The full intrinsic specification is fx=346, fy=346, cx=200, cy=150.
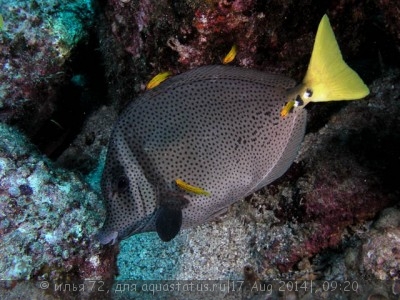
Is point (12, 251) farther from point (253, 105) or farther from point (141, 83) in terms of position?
point (253, 105)

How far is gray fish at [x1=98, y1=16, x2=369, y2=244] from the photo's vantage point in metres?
2.31

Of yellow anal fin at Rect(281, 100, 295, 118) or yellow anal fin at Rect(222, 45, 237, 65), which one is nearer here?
yellow anal fin at Rect(281, 100, 295, 118)

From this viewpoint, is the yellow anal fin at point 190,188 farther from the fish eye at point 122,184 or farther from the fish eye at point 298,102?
the fish eye at point 298,102

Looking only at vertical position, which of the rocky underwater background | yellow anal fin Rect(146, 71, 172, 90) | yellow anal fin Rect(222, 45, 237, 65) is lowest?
the rocky underwater background

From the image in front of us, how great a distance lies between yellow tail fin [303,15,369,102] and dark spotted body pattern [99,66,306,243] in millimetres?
192

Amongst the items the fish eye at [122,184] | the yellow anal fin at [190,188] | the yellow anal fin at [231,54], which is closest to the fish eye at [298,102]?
the yellow anal fin at [231,54]

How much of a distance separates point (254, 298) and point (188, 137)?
1.85m

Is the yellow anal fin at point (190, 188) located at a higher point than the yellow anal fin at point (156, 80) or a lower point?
lower

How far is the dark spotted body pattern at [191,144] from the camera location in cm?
232

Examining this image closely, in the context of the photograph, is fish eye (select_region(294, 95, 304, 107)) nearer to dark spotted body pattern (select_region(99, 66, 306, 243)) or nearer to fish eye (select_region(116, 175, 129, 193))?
dark spotted body pattern (select_region(99, 66, 306, 243))

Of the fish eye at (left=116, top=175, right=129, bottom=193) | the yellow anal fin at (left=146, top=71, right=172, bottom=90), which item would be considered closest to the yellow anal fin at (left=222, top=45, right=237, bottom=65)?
the yellow anal fin at (left=146, top=71, right=172, bottom=90)

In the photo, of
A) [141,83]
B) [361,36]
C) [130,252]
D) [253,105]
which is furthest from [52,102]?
[361,36]

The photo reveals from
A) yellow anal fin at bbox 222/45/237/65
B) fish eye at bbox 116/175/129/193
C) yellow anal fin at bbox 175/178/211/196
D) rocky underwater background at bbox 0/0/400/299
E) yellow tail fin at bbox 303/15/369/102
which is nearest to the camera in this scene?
yellow tail fin at bbox 303/15/369/102

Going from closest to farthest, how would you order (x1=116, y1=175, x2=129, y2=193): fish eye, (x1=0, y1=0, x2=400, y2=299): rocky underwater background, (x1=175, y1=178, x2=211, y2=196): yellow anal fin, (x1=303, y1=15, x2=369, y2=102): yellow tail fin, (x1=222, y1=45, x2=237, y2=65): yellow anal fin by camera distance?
(x1=303, y1=15, x2=369, y2=102): yellow tail fin
(x1=175, y1=178, x2=211, y2=196): yellow anal fin
(x1=116, y1=175, x2=129, y2=193): fish eye
(x1=222, y1=45, x2=237, y2=65): yellow anal fin
(x1=0, y1=0, x2=400, y2=299): rocky underwater background
